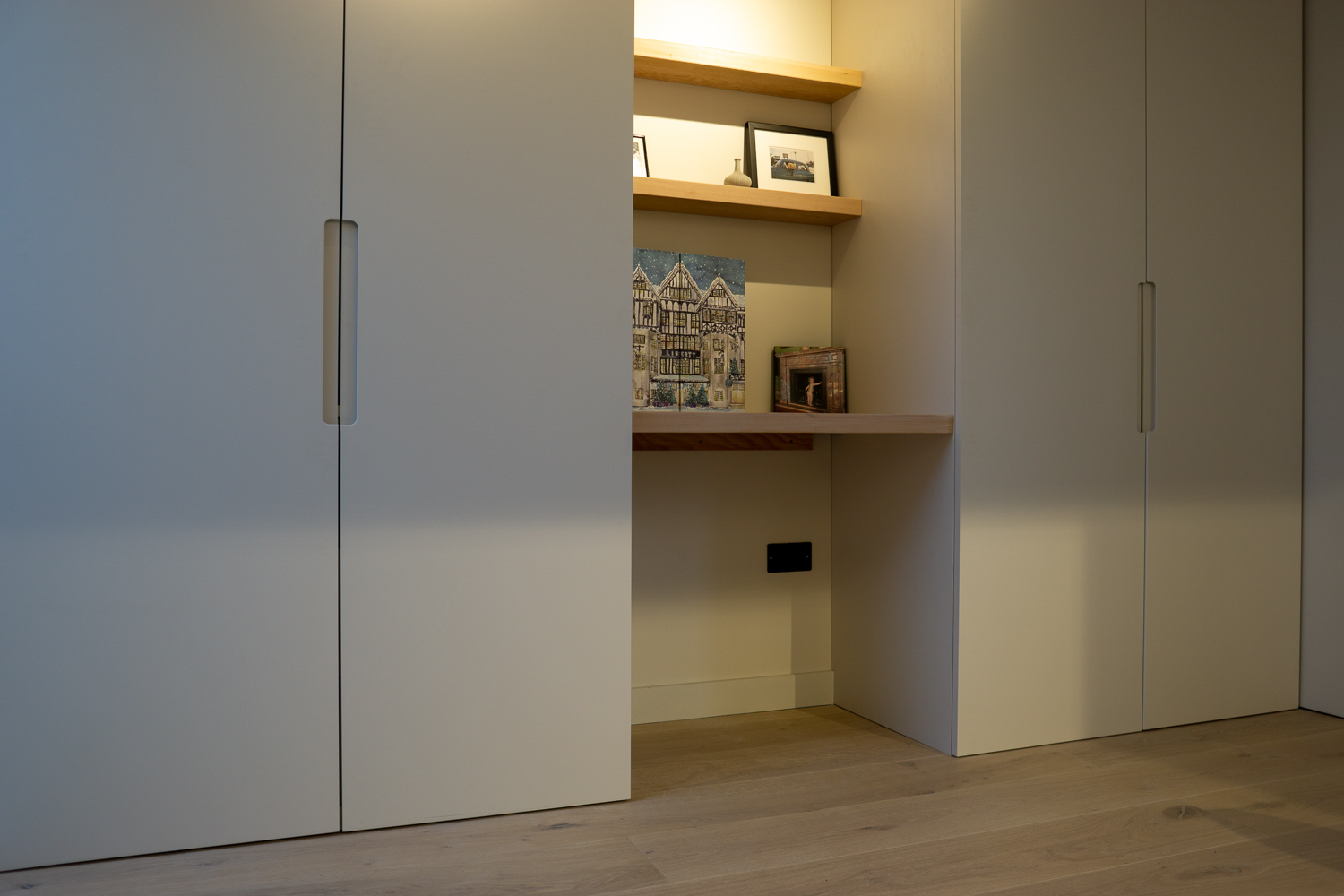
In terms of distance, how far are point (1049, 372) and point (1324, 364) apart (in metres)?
0.88

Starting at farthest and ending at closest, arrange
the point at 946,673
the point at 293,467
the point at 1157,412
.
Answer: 1. the point at 1157,412
2. the point at 946,673
3. the point at 293,467

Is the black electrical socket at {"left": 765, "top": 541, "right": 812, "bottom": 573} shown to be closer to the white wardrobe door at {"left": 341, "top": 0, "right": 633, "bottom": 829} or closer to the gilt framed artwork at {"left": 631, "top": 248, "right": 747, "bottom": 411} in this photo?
the gilt framed artwork at {"left": 631, "top": 248, "right": 747, "bottom": 411}

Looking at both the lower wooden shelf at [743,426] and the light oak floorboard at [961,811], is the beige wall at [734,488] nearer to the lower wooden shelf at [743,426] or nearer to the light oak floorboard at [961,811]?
the lower wooden shelf at [743,426]

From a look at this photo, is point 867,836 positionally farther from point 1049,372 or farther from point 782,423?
point 1049,372

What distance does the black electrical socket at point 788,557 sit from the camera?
2646 millimetres

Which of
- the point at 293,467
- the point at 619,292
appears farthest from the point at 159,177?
the point at 619,292

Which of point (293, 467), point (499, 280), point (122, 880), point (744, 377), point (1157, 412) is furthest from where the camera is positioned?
point (744, 377)

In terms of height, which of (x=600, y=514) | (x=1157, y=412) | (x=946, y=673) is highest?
(x=1157, y=412)

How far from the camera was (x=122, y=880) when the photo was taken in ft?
5.20

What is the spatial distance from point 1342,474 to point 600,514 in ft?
6.63

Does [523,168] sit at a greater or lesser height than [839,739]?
greater

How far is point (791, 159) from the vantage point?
8.50ft

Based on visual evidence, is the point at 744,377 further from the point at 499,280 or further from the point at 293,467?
the point at 293,467

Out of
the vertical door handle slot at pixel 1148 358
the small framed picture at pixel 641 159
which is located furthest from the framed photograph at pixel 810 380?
the vertical door handle slot at pixel 1148 358
